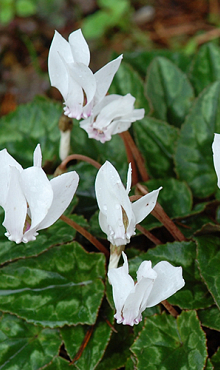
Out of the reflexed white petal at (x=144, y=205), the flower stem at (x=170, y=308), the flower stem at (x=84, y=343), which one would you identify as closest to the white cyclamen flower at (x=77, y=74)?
the reflexed white petal at (x=144, y=205)

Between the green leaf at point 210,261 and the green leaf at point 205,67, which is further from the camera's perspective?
the green leaf at point 205,67

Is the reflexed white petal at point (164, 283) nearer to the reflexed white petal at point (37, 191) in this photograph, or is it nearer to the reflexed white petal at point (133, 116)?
the reflexed white petal at point (37, 191)

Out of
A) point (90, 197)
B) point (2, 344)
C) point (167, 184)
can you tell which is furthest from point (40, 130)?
point (2, 344)

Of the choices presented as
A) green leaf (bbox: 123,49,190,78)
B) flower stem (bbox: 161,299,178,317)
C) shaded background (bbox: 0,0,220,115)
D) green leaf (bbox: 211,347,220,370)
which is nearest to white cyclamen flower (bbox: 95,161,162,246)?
flower stem (bbox: 161,299,178,317)

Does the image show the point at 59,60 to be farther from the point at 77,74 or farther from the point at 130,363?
the point at 130,363

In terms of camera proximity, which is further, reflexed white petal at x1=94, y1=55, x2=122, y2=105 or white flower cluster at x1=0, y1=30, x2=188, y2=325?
reflexed white petal at x1=94, y1=55, x2=122, y2=105

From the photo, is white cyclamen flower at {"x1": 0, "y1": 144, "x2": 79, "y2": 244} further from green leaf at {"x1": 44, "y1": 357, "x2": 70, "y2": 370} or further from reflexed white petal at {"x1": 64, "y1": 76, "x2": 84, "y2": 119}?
green leaf at {"x1": 44, "y1": 357, "x2": 70, "y2": 370}

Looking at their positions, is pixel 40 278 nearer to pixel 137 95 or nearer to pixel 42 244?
pixel 42 244
